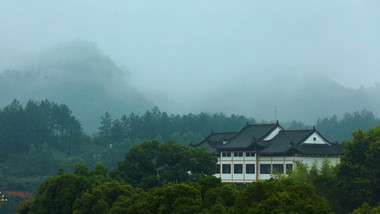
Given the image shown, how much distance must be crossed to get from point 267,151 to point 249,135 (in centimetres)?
464

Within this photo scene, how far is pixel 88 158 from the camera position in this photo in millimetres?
104625

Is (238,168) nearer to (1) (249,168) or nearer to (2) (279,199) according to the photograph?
(1) (249,168)

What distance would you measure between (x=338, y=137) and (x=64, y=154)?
75950mm

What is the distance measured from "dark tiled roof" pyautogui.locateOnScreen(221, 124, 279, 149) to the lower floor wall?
4.66 ft

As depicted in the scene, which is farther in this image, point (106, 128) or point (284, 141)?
point (106, 128)

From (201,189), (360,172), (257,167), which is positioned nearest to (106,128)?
(257,167)

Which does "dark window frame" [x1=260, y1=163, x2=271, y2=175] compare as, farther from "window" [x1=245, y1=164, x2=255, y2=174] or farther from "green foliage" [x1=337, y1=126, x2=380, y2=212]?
"green foliage" [x1=337, y1=126, x2=380, y2=212]

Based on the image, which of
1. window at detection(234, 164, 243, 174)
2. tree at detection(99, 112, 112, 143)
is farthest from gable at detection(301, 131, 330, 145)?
tree at detection(99, 112, 112, 143)

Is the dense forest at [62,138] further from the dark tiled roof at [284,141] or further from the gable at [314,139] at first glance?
the gable at [314,139]

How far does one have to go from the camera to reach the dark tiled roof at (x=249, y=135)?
58344 mm

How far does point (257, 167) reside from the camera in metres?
57.1

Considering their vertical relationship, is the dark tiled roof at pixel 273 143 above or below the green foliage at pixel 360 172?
above

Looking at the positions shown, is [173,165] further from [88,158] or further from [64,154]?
[64,154]

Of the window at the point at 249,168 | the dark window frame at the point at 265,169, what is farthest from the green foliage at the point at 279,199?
the window at the point at 249,168
